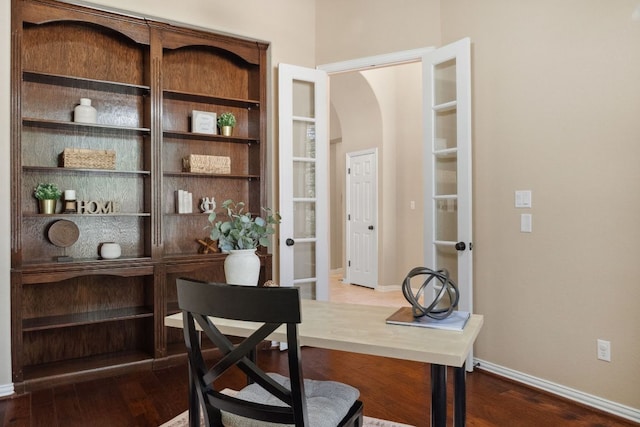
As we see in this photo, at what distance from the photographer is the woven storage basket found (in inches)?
126

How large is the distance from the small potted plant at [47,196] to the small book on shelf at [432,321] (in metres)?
2.57

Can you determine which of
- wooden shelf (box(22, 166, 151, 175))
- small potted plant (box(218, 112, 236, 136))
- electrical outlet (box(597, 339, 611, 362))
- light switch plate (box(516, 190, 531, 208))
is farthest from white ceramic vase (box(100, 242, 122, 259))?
electrical outlet (box(597, 339, 611, 362))

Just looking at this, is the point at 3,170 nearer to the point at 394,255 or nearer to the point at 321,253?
the point at 321,253

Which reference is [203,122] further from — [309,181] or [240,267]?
[240,267]

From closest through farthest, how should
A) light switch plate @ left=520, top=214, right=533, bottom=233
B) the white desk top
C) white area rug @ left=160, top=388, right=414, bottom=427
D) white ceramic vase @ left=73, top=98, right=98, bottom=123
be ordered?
the white desk top < white area rug @ left=160, top=388, right=414, bottom=427 < light switch plate @ left=520, top=214, right=533, bottom=233 < white ceramic vase @ left=73, top=98, right=98, bottom=123

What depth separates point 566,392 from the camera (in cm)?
279

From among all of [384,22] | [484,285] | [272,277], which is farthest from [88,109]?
[484,285]

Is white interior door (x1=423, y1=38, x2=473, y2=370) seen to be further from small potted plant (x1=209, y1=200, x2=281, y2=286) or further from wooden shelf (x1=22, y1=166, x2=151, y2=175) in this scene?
wooden shelf (x1=22, y1=166, x2=151, y2=175)

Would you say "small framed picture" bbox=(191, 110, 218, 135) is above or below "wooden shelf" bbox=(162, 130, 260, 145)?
above

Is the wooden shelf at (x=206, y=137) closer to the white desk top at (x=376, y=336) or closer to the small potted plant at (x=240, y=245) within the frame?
the small potted plant at (x=240, y=245)

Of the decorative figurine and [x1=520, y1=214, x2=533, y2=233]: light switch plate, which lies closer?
[x1=520, y1=214, x2=533, y2=233]: light switch plate

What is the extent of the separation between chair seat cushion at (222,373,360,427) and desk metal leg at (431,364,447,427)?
11.9 inches

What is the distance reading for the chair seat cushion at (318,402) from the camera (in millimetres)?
1433

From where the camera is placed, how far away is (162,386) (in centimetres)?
304
